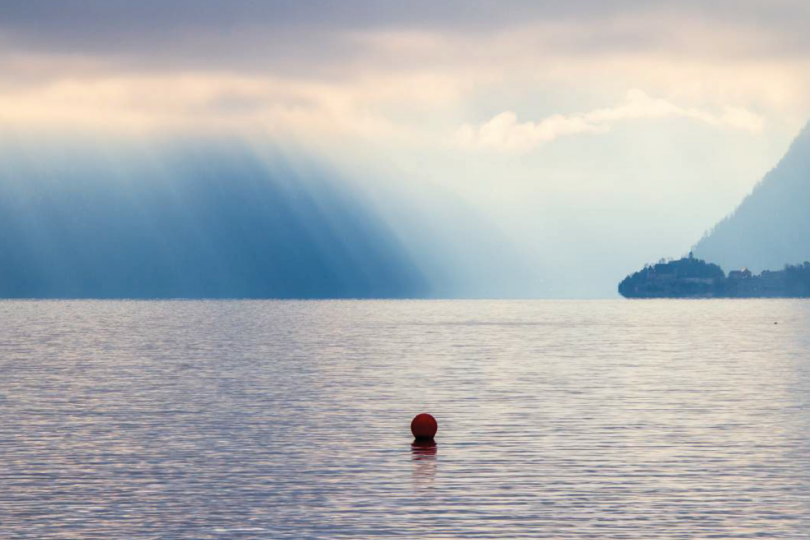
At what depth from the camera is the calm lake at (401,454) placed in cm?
3152

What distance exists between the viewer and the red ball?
47.2m

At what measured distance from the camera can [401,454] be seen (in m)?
44.3

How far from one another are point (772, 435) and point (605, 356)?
215 feet

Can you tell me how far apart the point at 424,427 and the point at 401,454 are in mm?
3238

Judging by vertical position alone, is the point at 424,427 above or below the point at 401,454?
above

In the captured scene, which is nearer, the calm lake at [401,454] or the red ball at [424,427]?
the calm lake at [401,454]

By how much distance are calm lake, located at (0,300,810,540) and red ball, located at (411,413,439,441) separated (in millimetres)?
645

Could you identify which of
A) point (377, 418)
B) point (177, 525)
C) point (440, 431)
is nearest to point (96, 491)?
point (177, 525)

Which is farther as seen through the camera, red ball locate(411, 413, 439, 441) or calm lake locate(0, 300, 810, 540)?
red ball locate(411, 413, 439, 441)

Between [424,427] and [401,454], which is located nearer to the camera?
[401,454]

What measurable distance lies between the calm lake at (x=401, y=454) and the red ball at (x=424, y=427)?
2.12ft

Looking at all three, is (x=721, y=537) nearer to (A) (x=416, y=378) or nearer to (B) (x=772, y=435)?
(B) (x=772, y=435)

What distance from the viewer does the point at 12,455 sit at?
43.2 meters

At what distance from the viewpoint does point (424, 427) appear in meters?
47.4
